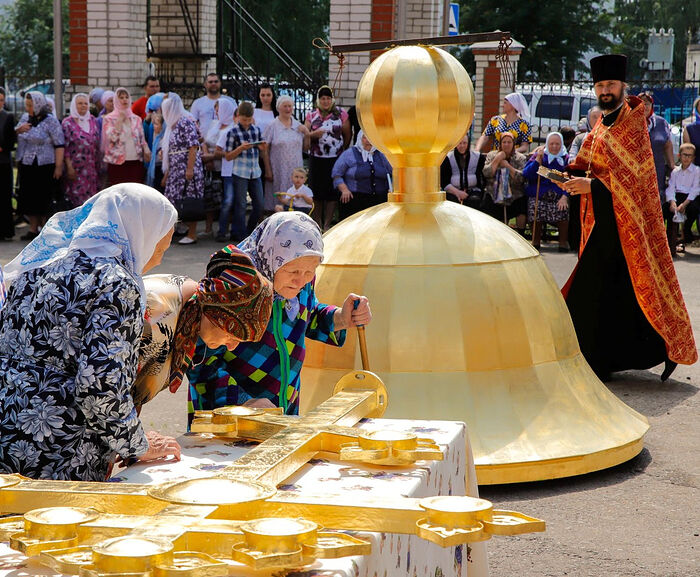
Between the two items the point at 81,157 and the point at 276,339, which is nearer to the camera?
the point at 276,339

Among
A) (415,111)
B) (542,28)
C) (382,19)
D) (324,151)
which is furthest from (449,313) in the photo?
(542,28)

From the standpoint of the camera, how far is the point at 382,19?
706 inches

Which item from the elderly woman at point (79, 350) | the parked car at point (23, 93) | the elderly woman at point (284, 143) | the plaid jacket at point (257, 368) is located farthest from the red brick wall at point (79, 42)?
the elderly woman at point (79, 350)

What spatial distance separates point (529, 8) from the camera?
37.4 metres

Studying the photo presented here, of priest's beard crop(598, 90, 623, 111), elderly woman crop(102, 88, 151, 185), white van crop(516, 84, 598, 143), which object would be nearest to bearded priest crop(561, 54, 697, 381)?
priest's beard crop(598, 90, 623, 111)

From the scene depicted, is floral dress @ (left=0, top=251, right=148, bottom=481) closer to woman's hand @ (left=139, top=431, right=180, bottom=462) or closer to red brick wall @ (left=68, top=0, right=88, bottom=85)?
woman's hand @ (left=139, top=431, right=180, bottom=462)

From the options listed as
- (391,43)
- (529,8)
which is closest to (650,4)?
(529,8)

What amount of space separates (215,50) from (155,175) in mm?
8780

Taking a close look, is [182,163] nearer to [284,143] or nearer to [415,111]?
[284,143]

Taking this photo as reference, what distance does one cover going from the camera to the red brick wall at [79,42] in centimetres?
1816

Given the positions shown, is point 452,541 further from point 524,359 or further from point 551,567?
point 524,359

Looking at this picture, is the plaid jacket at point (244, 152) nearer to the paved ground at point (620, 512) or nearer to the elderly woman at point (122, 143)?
the elderly woman at point (122, 143)

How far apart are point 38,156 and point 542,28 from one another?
27.0 m

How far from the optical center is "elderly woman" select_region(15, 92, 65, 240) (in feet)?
44.9
